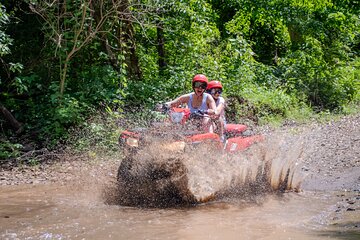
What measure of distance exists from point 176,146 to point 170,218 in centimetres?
105

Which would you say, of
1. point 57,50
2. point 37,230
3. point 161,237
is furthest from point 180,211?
point 57,50

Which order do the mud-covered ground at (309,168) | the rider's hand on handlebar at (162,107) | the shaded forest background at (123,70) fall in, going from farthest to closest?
the shaded forest background at (123,70) → the mud-covered ground at (309,168) → the rider's hand on handlebar at (162,107)

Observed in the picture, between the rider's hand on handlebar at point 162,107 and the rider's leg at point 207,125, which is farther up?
the rider's hand on handlebar at point 162,107

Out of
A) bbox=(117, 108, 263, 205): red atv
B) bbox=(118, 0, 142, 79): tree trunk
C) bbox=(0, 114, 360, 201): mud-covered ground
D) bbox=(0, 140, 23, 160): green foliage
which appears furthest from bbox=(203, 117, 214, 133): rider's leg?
bbox=(118, 0, 142, 79): tree trunk

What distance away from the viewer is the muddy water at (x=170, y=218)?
589cm

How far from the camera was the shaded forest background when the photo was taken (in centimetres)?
1134

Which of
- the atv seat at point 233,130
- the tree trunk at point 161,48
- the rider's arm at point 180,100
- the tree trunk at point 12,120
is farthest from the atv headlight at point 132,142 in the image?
the tree trunk at point 161,48

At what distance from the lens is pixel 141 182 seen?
7.32m

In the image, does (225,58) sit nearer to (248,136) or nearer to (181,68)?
(181,68)

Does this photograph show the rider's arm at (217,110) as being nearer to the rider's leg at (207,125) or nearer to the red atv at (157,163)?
the rider's leg at (207,125)

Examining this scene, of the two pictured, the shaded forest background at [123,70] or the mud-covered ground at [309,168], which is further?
the shaded forest background at [123,70]

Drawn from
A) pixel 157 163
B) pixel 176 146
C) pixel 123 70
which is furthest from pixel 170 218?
pixel 123 70

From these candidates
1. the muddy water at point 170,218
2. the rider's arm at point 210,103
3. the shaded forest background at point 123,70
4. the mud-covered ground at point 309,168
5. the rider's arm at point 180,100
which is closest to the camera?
the muddy water at point 170,218

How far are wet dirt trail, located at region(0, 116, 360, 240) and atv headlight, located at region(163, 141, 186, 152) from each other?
2.44 feet
